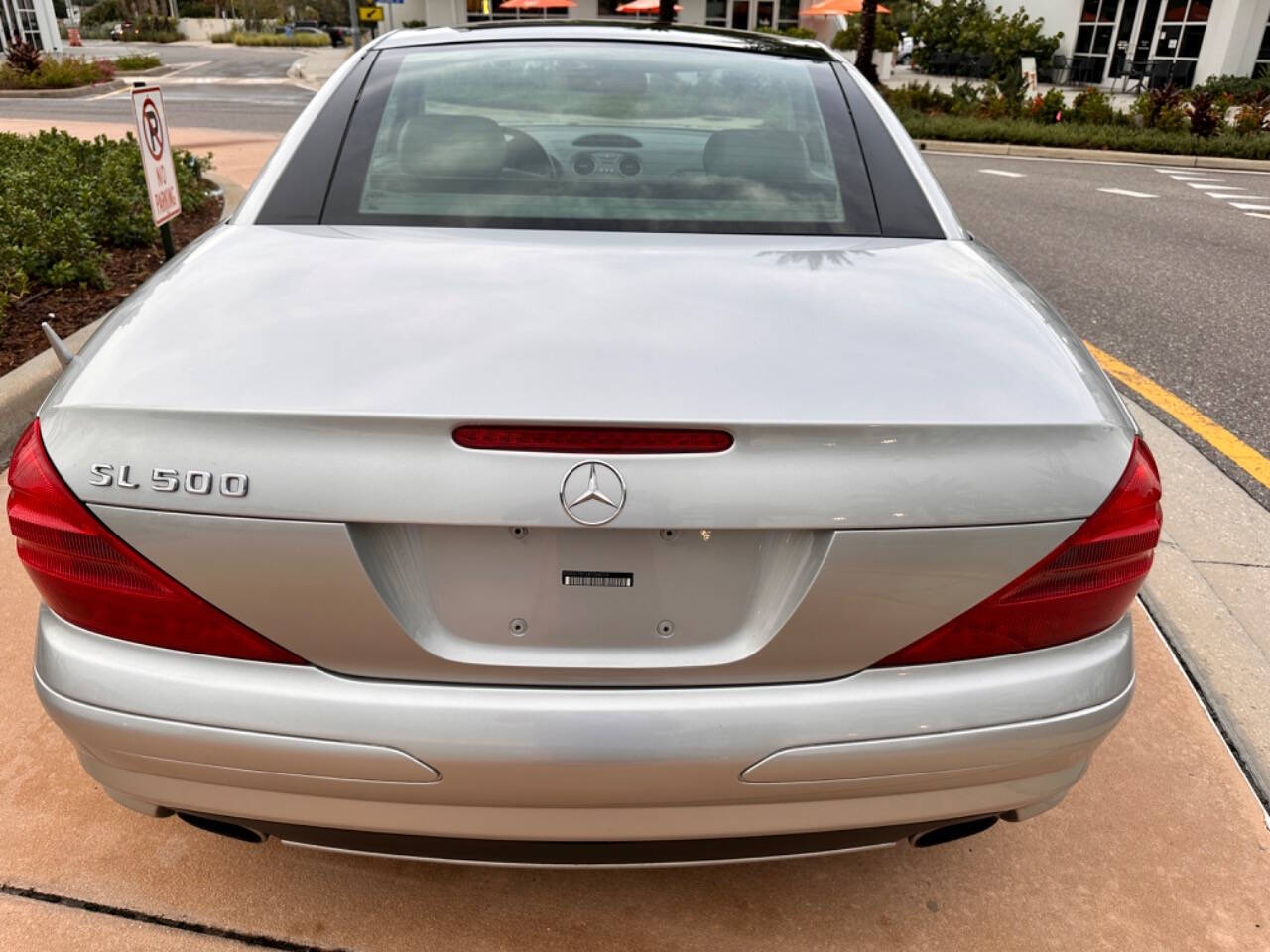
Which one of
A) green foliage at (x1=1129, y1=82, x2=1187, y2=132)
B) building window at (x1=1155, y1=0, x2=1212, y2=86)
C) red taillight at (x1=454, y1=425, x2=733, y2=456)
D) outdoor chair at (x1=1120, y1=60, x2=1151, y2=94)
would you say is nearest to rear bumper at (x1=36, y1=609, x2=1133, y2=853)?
red taillight at (x1=454, y1=425, x2=733, y2=456)

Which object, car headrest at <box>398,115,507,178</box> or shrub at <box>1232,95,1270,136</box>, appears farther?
shrub at <box>1232,95,1270,136</box>

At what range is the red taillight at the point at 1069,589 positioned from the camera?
5.09 feet

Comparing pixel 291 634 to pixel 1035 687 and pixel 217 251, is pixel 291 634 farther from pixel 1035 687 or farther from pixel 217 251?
pixel 1035 687

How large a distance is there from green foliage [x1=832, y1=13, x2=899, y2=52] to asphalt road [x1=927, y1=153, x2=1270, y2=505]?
21424 mm

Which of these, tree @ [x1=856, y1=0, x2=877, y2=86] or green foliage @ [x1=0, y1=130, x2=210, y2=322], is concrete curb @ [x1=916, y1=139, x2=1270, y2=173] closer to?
tree @ [x1=856, y1=0, x2=877, y2=86]

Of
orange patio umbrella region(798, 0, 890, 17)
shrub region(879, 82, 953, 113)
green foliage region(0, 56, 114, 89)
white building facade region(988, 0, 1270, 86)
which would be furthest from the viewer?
orange patio umbrella region(798, 0, 890, 17)

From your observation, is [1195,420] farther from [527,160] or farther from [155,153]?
[155,153]

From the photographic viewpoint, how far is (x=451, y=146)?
2.34 metres

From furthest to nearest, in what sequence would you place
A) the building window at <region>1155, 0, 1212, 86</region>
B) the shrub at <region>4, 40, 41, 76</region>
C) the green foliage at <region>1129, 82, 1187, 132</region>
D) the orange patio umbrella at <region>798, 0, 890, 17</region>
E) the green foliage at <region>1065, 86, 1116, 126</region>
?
the orange patio umbrella at <region>798, 0, 890, 17</region> → the building window at <region>1155, 0, 1212, 86</region> → the shrub at <region>4, 40, 41, 76</region> → the green foliage at <region>1065, 86, 1116, 126</region> → the green foliage at <region>1129, 82, 1187, 132</region>

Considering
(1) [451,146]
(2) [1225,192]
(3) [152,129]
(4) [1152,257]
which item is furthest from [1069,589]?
(2) [1225,192]

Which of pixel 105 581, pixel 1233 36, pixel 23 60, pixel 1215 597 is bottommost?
pixel 1215 597

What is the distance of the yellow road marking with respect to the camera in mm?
4227

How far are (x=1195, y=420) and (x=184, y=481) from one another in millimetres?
4550

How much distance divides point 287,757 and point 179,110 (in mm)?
21596
